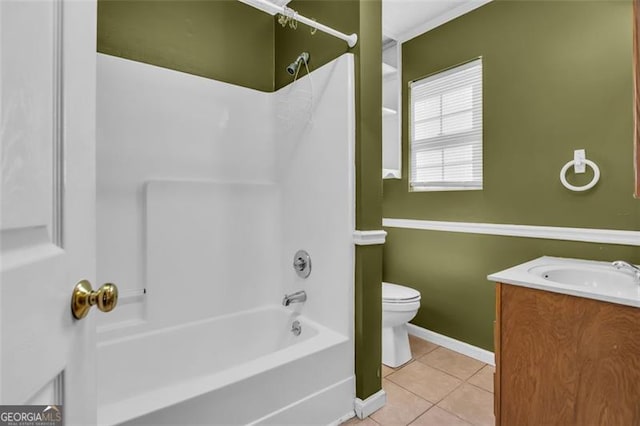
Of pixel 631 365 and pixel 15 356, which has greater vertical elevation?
pixel 15 356

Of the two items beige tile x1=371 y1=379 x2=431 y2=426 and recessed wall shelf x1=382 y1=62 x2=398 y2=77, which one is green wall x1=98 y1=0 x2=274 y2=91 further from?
beige tile x1=371 y1=379 x2=431 y2=426

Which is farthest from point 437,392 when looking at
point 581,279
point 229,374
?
point 229,374

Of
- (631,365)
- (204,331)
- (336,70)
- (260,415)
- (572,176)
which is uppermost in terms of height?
(336,70)

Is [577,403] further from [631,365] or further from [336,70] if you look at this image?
[336,70]

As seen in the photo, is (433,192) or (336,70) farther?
(433,192)

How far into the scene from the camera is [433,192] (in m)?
2.61

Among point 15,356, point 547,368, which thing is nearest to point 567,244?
point 547,368

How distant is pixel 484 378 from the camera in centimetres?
207

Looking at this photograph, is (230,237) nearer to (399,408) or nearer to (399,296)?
(399,296)

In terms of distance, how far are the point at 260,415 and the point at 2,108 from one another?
1375mm

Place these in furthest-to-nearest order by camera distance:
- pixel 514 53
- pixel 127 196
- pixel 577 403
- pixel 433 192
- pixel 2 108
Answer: pixel 433 192
pixel 514 53
pixel 127 196
pixel 577 403
pixel 2 108

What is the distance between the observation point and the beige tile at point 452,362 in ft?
7.06

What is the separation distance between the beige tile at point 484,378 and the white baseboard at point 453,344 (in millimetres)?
71

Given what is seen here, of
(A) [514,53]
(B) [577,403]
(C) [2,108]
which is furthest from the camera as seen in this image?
(A) [514,53]
